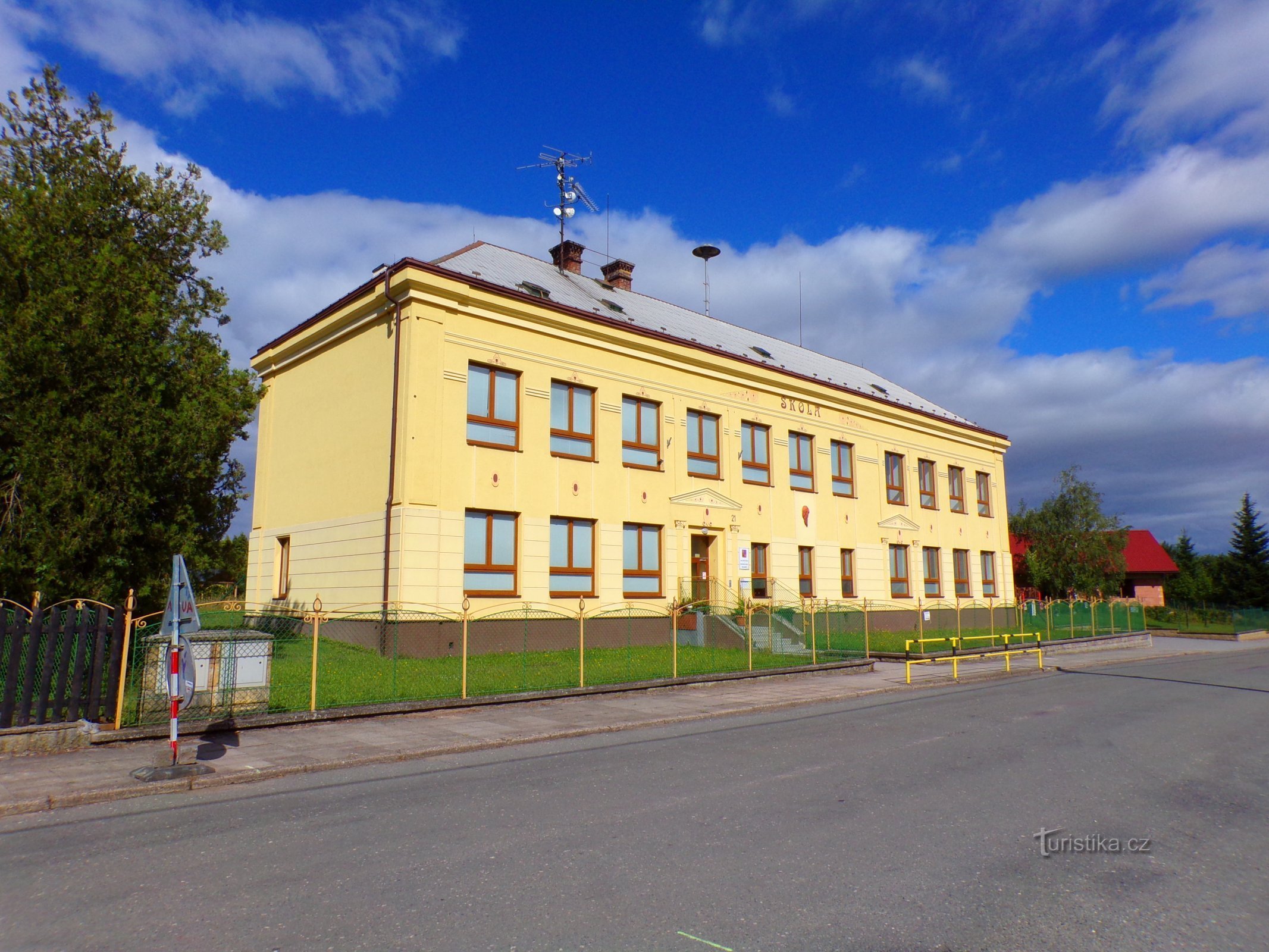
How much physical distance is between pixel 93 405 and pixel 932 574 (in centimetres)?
3197

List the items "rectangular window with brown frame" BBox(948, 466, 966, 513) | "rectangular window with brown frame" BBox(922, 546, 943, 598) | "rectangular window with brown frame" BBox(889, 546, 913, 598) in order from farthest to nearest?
"rectangular window with brown frame" BBox(948, 466, 966, 513), "rectangular window with brown frame" BBox(922, 546, 943, 598), "rectangular window with brown frame" BBox(889, 546, 913, 598)

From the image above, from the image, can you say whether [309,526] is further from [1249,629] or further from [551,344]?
[1249,629]

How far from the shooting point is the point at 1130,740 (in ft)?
35.4

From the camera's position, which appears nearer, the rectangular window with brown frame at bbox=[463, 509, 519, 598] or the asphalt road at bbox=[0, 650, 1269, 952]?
the asphalt road at bbox=[0, 650, 1269, 952]

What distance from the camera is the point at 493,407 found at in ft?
70.6

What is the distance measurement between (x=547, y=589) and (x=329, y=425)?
25.5ft

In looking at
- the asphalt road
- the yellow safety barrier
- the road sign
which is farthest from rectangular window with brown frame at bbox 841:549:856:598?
the road sign

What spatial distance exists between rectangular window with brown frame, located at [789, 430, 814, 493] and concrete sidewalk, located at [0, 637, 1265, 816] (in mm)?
11525

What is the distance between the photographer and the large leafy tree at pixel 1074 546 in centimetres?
4822

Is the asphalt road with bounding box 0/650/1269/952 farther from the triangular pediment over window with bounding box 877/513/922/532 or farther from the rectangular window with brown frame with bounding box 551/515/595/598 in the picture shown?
the triangular pediment over window with bounding box 877/513/922/532

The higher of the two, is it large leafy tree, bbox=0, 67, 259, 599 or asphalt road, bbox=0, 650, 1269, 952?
large leafy tree, bbox=0, 67, 259, 599

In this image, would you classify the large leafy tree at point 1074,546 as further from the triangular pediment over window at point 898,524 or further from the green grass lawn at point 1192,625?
the triangular pediment over window at point 898,524

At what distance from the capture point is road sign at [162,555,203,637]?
9141 mm

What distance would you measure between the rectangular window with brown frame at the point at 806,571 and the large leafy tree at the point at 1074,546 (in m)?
25.9
